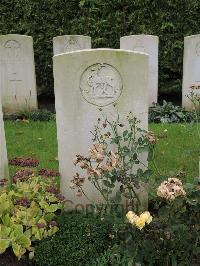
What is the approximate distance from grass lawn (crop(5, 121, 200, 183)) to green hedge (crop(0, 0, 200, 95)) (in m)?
3.16

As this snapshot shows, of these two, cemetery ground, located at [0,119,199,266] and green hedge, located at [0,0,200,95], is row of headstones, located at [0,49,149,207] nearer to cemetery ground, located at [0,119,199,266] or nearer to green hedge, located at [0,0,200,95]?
cemetery ground, located at [0,119,199,266]

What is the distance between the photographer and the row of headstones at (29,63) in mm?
7887

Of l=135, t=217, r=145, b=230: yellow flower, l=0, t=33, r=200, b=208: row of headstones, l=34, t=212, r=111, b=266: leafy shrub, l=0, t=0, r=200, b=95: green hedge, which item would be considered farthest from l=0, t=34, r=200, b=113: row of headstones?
l=135, t=217, r=145, b=230: yellow flower

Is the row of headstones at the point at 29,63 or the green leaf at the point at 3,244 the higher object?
the row of headstones at the point at 29,63

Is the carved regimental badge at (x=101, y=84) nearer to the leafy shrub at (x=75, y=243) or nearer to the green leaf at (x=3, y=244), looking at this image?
the leafy shrub at (x=75, y=243)

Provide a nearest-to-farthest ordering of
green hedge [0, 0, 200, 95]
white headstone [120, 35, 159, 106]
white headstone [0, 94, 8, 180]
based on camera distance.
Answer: white headstone [0, 94, 8, 180]
white headstone [120, 35, 159, 106]
green hedge [0, 0, 200, 95]

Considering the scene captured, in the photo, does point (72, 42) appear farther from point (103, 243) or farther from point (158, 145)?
point (103, 243)

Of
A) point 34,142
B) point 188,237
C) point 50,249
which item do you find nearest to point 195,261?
point 188,237

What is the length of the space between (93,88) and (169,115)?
4.30 metres

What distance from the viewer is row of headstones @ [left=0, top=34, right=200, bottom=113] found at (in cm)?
789

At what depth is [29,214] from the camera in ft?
11.0

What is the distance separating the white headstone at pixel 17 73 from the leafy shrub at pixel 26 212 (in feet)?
14.9

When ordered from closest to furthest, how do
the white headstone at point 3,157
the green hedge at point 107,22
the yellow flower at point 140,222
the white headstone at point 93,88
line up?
the yellow flower at point 140,222 → the white headstone at point 93,88 → the white headstone at point 3,157 → the green hedge at point 107,22

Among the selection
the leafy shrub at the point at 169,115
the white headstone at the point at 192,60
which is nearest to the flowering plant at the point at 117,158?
the leafy shrub at the point at 169,115
